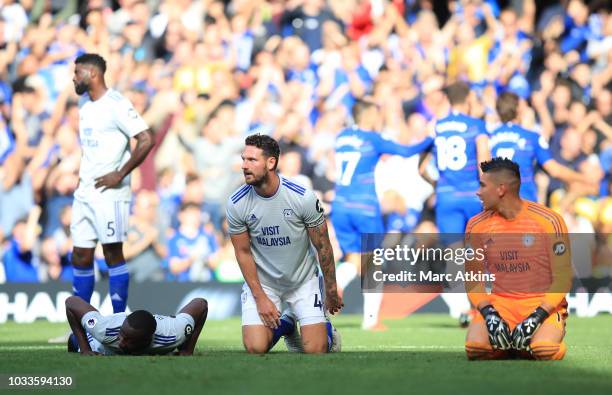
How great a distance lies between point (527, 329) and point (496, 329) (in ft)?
0.68

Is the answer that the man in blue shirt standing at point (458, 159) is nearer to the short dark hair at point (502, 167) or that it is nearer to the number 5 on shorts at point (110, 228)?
the number 5 on shorts at point (110, 228)

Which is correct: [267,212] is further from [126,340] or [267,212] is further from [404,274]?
[404,274]

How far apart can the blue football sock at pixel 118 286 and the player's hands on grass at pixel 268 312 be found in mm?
2450

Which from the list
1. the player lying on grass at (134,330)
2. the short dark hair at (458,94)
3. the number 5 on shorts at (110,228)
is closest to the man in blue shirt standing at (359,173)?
the short dark hair at (458,94)

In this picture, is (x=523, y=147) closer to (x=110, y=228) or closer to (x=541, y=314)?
(x=110, y=228)

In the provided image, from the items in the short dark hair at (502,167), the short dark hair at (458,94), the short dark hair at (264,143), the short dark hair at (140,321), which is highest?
the short dark hair at (458,94)

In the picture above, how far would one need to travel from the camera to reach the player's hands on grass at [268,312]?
8.83 m

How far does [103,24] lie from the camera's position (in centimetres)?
1708

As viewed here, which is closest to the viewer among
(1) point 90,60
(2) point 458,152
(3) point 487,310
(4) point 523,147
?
(3) point 487,310

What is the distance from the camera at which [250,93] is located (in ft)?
53.8

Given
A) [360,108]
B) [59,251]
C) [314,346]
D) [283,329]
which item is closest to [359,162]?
[360,108]

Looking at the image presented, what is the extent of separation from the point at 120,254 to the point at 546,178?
676 centimetres

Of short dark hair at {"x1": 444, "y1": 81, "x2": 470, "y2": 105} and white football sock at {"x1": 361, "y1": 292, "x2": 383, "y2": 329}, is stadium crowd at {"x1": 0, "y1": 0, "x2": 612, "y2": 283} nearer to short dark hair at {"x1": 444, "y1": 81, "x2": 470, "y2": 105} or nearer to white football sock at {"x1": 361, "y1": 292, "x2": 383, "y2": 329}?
short dark hair at {"x1": 444, "y1": 81, "x2": 470, "y2": 105}

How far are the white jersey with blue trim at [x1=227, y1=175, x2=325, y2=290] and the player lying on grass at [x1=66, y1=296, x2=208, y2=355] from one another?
2.25 ft
